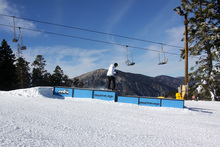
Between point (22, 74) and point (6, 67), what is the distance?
16.5 metres

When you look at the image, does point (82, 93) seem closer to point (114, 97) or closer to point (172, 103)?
point (114, 97)

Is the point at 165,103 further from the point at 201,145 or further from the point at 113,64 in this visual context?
the point at 201,145

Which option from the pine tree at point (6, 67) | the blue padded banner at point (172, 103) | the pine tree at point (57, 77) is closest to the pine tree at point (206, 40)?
the blue padded banner at point (172, 103)

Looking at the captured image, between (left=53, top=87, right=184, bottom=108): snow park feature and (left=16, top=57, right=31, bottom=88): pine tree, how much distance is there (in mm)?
45717

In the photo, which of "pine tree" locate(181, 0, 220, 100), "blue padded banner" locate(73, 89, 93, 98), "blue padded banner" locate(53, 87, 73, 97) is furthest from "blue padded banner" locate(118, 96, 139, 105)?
"pine tree" locate(181, 0, 220, 100)

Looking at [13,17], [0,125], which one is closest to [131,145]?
[0,125]

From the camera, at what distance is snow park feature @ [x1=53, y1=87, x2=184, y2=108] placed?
1051 centimetres

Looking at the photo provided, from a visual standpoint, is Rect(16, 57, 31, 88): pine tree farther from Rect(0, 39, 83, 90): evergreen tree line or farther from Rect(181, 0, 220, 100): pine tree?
Rect(181, 0, 220, 100): pine tree

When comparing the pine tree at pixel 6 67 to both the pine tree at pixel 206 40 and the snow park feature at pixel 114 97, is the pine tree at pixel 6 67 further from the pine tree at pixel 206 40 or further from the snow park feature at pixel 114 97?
the pine tree at pixel 206 40

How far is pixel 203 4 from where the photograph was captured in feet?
69.9

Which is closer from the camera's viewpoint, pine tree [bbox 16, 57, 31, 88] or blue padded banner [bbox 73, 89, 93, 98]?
blue padded banner [bbox 73, 89, 93, 98]

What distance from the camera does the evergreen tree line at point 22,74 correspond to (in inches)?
1426

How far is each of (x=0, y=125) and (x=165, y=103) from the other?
32.0 feet

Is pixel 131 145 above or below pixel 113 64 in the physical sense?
below
